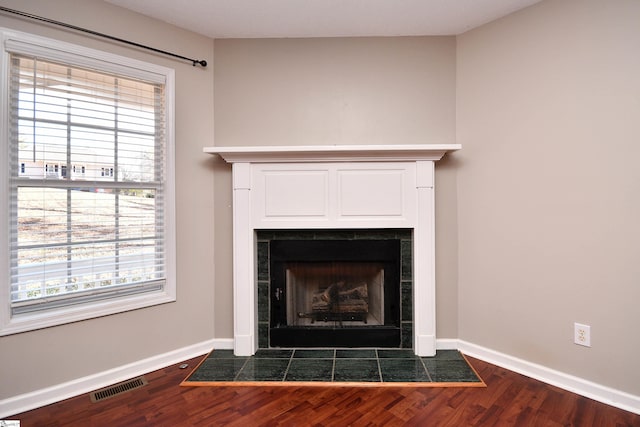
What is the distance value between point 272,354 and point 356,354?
66 cm

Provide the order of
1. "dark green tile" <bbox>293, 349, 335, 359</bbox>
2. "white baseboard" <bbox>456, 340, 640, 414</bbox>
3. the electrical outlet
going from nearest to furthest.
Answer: "white baseboard" <bbox>456, 340, 640, 414</bbox> < the electrical outlet < "dark green tile" <bbox>293, 349, 335, 359</bbox>

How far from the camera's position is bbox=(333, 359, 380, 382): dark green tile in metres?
2.02

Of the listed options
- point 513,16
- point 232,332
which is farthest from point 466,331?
point 513,16

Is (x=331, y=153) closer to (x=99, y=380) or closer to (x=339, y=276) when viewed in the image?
(x=339, y=276)

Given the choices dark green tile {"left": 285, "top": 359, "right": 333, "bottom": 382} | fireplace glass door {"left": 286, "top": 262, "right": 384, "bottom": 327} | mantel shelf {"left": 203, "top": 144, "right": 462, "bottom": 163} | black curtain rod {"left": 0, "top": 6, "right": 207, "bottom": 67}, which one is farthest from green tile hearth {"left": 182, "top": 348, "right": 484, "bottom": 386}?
black curtain rod {"left": 0, "top": 6, "right": 207, "bottom": 67}

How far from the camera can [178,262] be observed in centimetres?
233

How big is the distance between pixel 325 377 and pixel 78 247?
71.9 inches

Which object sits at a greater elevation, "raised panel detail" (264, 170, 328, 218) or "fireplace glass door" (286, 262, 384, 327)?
"raised panel detail" (264, 170, 328, 218)

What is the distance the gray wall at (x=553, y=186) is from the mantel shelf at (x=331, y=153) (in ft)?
1.30

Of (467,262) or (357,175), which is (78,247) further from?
(467,262)

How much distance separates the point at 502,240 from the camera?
2.23m

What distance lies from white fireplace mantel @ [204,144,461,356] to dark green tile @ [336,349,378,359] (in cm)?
35

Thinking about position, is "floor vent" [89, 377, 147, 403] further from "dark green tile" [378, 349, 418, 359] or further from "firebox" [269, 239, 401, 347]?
"dark green tile" [378, 349, 418, 359]

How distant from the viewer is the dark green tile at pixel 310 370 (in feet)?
6.69
